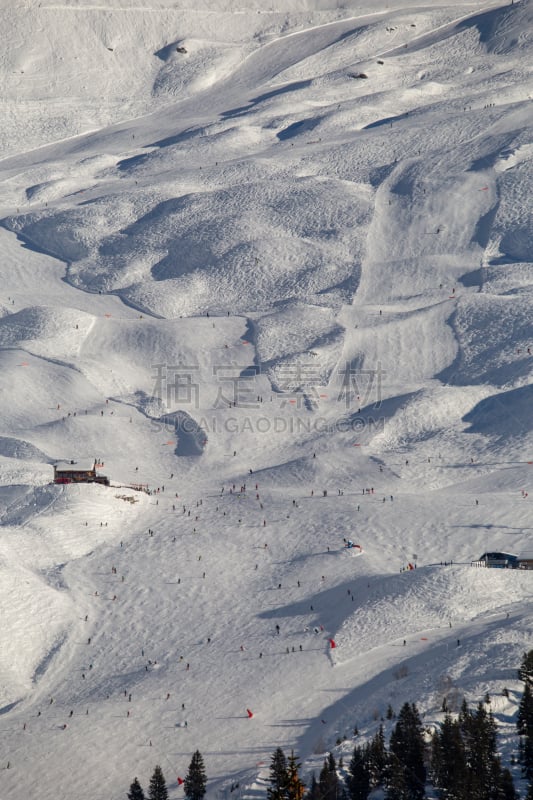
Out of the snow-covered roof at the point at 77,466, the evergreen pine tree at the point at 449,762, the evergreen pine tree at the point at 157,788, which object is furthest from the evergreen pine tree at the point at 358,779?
the snow-covered roof at the point at 77,466

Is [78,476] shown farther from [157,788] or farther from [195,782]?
[157,788]

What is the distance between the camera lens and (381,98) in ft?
465

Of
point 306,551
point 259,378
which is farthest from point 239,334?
point 306,551

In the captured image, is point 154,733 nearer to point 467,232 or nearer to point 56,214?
point 467,232

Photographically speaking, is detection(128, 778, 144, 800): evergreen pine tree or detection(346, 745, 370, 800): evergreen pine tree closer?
detection(346, 745, 370, 800): evergreen pine tree

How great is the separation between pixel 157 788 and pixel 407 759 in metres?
8.35

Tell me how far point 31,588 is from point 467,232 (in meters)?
60.5

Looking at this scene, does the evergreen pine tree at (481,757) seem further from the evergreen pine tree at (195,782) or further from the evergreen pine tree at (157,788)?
the evergreen pine tree at (157,788)

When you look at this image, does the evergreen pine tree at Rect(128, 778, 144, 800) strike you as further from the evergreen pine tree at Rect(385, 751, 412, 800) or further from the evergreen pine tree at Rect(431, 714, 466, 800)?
the evergreen pine tree at Rect(431, 714, 466, 800)

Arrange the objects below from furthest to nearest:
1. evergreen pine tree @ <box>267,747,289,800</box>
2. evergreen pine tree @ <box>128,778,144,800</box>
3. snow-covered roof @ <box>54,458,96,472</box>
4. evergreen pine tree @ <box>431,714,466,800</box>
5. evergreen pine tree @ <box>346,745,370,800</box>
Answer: snow-covered roof @ <box>54,458,96,472</box> < evergreen pine tree @ <box>128,778,144,800</box> < evergreen pine tree @ <box>346,745,370,800</box> < evergreen pine tree @ <box>431,714,466,800</box> < evergreen pine tree @ <box>267,747,289,800</box>

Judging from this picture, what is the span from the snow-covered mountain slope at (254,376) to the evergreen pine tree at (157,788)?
2.96 meters

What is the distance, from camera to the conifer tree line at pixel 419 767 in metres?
38.3

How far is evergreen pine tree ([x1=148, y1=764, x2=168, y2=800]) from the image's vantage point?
41219mm

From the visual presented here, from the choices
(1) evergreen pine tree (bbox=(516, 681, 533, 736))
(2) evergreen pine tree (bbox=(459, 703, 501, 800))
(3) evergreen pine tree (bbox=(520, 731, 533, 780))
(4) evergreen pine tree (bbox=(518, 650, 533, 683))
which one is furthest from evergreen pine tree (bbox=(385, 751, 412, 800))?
(4) evergreen pine tree (bbox=(518, 650, 533, 683))
